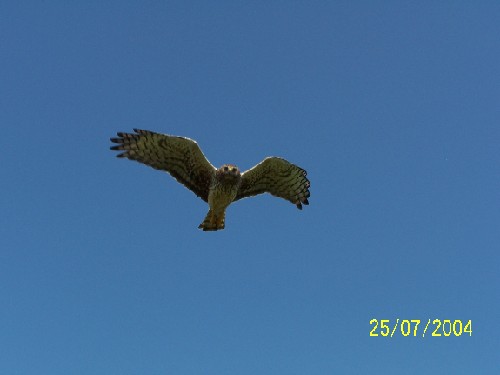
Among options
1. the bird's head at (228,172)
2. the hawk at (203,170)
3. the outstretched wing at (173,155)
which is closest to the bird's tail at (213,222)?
the hawk at (203,170)

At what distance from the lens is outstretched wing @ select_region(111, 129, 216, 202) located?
49.9 feet

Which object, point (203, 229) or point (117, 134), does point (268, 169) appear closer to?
point (203, 229)

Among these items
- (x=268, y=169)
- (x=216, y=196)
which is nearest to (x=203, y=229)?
(x=216, y=196)

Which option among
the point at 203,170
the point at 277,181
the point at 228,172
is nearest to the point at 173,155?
the point at 203,170

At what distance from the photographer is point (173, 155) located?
15484 mm

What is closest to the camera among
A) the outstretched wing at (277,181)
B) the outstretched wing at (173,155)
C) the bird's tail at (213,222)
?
the outstretched wing at (173,155)

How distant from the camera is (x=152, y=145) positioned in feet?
50.4

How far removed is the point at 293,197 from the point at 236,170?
5.87 feet

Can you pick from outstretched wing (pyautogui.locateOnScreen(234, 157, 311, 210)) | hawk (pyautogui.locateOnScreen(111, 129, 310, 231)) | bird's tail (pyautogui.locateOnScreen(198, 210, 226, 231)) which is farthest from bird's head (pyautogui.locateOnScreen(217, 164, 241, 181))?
bird's tail (pyautogui.locateOnScreen(198, 210, 226, 231))

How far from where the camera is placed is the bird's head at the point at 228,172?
15234 mm

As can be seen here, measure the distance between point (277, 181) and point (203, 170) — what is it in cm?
167

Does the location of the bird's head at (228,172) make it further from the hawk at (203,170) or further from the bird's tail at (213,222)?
the bird's tail at (213,222)

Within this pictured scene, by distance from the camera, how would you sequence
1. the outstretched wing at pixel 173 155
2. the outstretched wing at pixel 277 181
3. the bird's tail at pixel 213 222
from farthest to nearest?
the outstretched wing at pixel 277 181, the bird's tail at pixel 213 222, the outstretched wing at pixel 173 155

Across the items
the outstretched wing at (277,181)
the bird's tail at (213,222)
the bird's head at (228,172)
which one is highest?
the outstretched wing at (277,181)
